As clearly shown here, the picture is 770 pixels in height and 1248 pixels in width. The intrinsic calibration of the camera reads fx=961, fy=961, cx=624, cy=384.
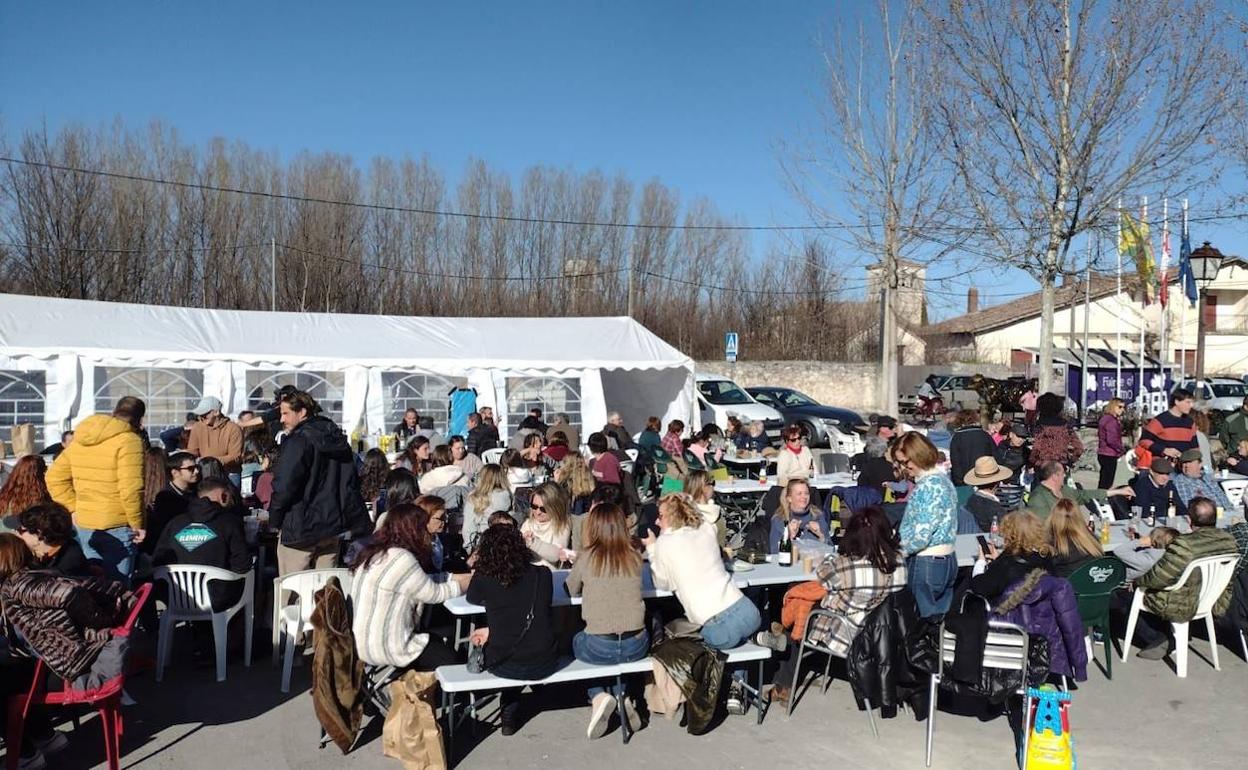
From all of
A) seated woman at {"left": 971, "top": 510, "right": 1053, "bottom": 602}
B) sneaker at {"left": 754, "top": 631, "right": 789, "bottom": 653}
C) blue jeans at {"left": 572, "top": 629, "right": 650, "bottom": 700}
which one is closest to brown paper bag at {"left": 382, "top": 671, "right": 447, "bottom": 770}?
blue jeans at {"left": 572, "top": 629, "right": 650, "bottom": 700}

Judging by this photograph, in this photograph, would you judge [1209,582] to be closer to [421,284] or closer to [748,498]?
[748,498]

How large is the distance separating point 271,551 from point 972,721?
196 inches

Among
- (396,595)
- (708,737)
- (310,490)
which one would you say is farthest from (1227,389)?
(396,595)

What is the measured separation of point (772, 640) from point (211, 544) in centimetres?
333

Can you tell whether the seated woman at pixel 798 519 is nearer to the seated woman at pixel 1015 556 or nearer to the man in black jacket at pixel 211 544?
the seated woman at pixel 1015 556

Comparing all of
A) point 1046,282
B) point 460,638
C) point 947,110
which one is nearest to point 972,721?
point 460,638

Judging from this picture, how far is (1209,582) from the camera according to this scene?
5.88 m

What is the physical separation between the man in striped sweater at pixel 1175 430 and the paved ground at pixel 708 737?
4.23 metres

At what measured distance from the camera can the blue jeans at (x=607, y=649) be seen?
4867mm

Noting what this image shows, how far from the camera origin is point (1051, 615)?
4832 millimetres

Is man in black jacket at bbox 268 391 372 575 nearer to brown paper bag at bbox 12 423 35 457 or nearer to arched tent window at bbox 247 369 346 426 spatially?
brown paper bag at bbox 12 423 35 457

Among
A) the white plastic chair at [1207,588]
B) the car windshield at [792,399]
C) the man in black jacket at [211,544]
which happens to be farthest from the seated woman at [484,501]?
the car windshield at [792,399]

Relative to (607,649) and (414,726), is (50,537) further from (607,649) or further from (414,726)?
(607,649)

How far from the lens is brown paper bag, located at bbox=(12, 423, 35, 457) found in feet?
39.7
